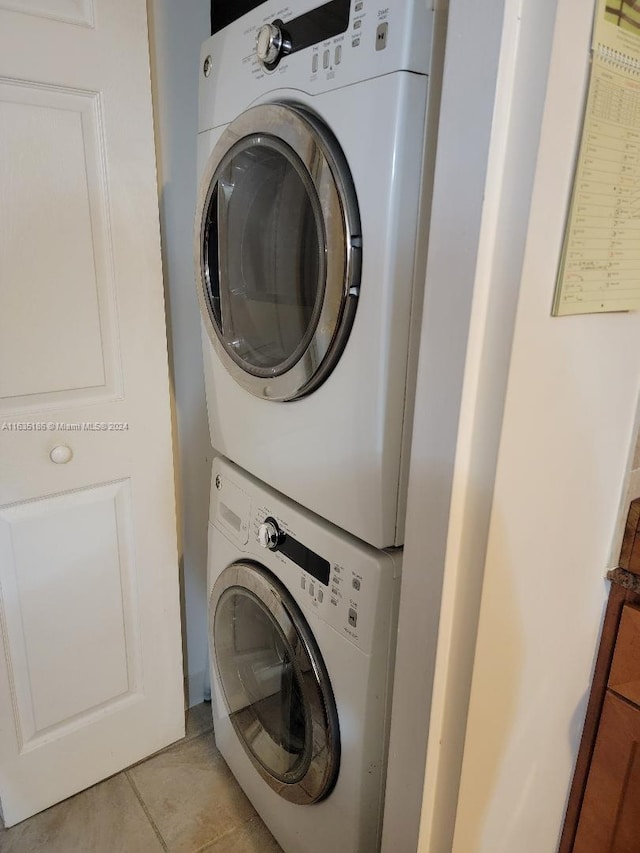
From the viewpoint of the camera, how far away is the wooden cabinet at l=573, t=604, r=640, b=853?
37.3 inches

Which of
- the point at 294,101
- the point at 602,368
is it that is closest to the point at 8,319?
the point at 294,101

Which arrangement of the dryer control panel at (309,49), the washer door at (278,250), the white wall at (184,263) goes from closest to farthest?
the dryer control panel at (309,49) < the washer door at (278,250) < the white wall at (184,263)

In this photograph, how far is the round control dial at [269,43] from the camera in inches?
36.2

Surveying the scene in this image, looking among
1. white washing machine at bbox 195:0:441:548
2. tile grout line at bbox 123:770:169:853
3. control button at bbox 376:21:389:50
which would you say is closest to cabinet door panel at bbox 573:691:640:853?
white washing machine at bbox 195:0:441:548

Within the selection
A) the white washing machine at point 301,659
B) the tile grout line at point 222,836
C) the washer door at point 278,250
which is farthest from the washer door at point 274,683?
the washer door at point 278,250

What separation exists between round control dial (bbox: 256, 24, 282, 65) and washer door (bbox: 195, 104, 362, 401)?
0.08 m

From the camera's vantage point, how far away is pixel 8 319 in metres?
1.18

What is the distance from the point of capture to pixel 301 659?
1.08 metres

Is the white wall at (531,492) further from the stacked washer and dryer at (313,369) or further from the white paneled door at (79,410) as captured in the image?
the white paneled door at (79,410)

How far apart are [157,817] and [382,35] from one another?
171cm

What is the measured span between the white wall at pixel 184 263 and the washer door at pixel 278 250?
0.29 metres

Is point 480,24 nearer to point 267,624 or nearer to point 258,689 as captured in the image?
point 267,624

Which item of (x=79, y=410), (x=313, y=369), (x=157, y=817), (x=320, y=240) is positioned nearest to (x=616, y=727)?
(x=313, y=369)

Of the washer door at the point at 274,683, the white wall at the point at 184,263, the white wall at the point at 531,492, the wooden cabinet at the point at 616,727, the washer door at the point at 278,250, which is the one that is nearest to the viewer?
the white wall at the point at 531,492
